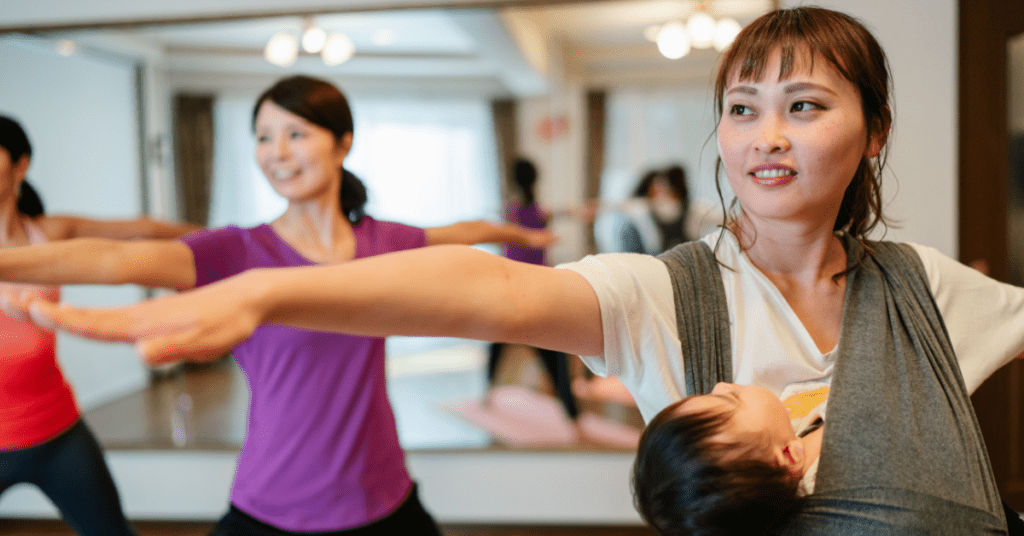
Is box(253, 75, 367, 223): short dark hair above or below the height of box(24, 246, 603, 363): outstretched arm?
above

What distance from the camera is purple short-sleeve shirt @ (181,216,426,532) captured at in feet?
4.65

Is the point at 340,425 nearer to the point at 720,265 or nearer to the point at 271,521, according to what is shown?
the point at 271,521

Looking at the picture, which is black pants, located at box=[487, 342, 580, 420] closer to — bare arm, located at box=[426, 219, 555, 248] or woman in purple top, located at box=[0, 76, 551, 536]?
bare arm, located at box=[426, 219, 555, 248]

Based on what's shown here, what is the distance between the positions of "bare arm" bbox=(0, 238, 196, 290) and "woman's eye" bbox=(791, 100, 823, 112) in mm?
985

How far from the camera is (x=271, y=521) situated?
1.41 metres

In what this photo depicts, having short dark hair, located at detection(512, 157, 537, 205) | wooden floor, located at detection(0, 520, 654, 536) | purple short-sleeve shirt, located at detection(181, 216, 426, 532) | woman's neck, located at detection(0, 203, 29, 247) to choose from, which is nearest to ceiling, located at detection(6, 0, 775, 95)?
short dark hair, located at detection(512, 157, 537, 205)


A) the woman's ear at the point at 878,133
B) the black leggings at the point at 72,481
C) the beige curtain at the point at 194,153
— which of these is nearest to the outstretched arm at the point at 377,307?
the woman's ear at the point at 878,133

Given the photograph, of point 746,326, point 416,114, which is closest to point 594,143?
point 416,114

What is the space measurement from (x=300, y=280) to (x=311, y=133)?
3.80 ft

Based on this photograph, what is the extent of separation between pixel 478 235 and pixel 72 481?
1.24 m

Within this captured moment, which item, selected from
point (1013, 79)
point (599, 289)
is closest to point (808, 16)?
point (599, 289)

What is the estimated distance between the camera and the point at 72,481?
68.9 inches

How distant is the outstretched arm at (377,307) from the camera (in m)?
0.47

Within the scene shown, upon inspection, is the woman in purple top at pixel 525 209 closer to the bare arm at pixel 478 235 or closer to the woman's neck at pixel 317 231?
the bare arm at pixel 478 235
